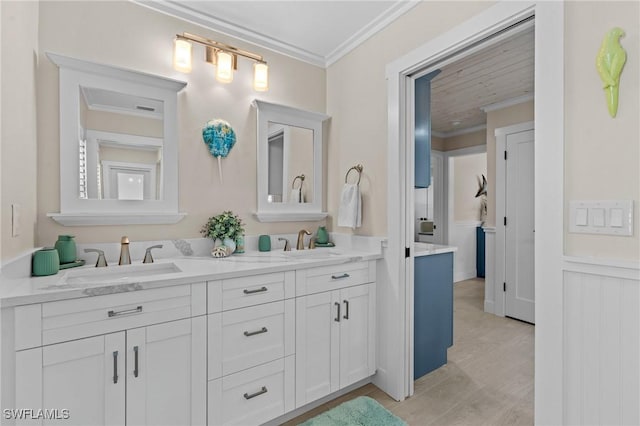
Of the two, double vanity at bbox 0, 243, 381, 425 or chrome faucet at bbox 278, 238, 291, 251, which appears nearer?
double vanity at bbox 0, 243, 381, 425

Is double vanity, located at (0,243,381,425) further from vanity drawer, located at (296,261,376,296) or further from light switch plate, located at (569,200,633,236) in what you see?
Answer: light switch plate, located at (569,200,633,236)

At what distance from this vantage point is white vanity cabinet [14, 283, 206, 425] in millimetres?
1148

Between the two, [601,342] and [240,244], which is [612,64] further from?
[240,244]

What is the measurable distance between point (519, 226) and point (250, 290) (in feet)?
10.6

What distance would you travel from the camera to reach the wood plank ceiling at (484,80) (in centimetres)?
244

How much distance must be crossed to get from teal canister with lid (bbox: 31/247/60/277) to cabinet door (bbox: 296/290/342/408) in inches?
48.1

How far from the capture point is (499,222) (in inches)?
143

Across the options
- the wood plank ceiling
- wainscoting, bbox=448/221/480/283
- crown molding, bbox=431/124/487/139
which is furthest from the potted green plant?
wainscoting, bbox=448/221/480/283

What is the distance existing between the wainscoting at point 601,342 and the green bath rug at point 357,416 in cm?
89

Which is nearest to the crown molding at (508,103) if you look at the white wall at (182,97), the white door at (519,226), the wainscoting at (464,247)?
the white door at (519,226)

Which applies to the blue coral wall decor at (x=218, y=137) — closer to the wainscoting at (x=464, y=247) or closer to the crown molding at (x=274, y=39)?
the crown molding at (x=274, y=39)

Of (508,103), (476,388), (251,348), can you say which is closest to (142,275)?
(251,348)

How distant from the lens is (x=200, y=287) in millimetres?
1477

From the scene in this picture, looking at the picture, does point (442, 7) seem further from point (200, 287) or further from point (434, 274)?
point (200, 287)
